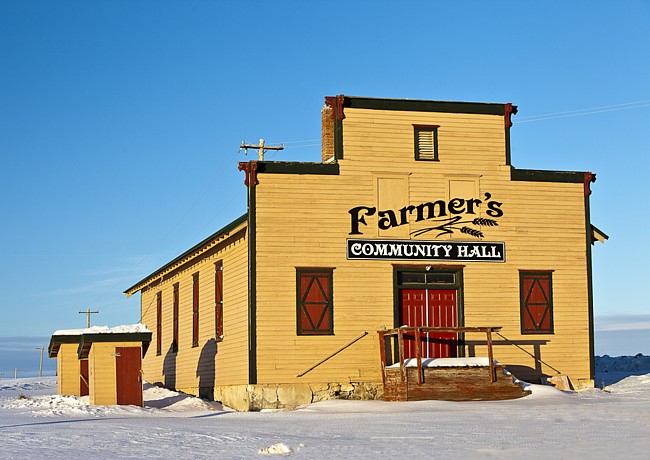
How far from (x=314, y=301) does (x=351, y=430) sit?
27.8ft

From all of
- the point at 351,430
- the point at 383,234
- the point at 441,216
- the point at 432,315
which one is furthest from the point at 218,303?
the point at 351,430

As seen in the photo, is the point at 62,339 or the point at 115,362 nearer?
the point at 115,362

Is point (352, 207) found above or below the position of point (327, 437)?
above

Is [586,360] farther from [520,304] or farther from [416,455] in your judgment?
[416,455]

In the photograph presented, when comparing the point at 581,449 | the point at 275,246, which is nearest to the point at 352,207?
the point at 275,246

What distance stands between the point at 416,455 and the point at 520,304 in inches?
563

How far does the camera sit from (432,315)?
27.2 meters

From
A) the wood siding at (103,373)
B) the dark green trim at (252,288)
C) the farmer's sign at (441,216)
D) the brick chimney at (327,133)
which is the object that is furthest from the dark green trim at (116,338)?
the brick chimney at (327,133)

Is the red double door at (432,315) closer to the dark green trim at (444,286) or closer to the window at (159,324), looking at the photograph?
the dark green trim at (444,286)

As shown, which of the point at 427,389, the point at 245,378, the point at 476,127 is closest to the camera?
the point at 427,389

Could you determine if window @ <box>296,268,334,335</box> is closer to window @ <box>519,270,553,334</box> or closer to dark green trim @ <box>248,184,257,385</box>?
dark green trim @ <box>248,184,257,385</box>

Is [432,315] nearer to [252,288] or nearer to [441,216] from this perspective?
[441,216]

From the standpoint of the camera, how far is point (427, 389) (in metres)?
24.5

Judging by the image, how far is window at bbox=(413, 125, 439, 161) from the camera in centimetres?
2770
